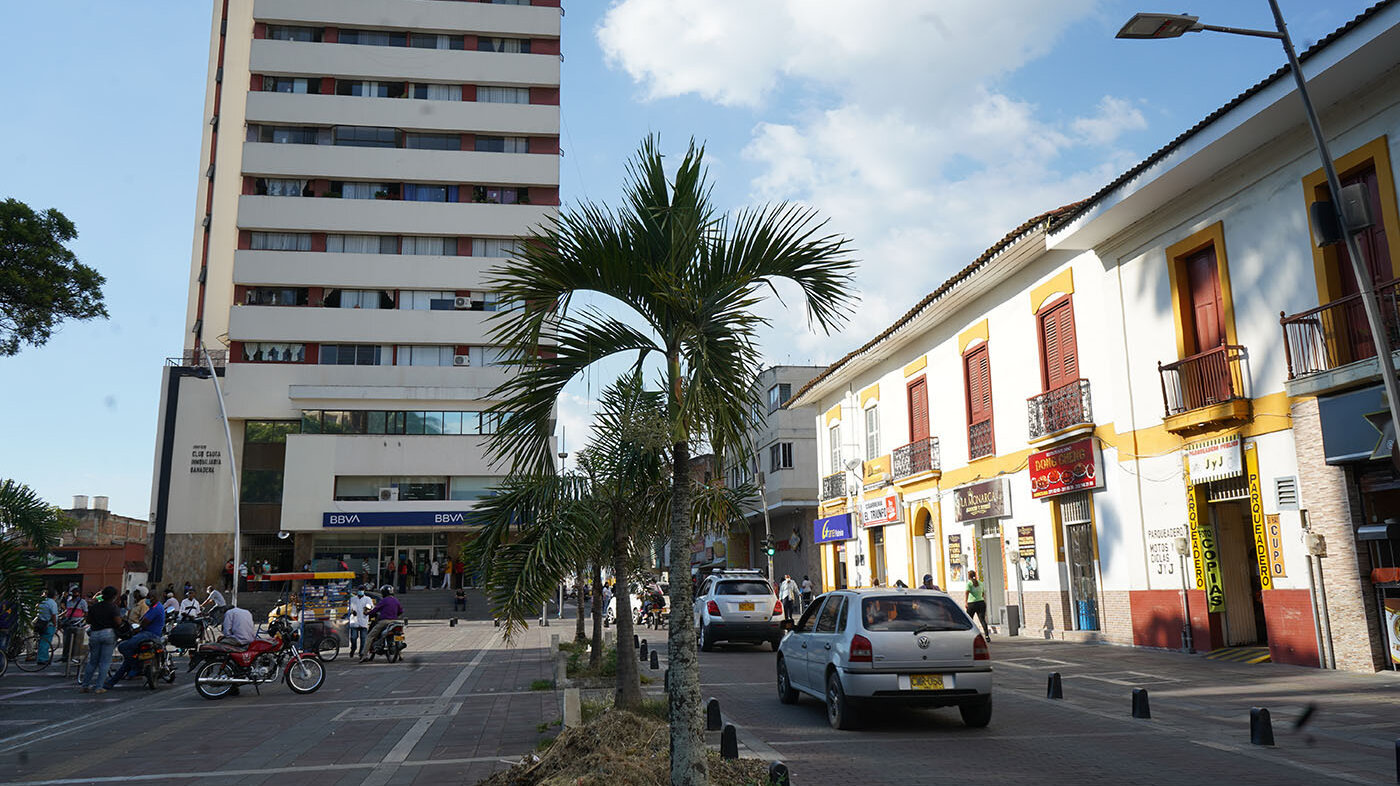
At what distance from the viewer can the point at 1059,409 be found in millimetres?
21078

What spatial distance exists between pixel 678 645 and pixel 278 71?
2174 inches

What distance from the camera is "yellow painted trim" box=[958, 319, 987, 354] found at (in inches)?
981

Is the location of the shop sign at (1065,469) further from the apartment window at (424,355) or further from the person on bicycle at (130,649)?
the apartment window at (424,355)

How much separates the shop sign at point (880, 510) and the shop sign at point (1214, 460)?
44.6 feet

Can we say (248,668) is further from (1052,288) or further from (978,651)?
(1052,288)

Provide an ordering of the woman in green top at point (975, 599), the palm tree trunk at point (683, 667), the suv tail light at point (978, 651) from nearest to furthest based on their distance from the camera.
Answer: the palm tree trunk at point (683, 667), the suv tail light at point (978, 651), the woman in green top at point (975, 599)

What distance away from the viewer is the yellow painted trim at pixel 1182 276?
Result: 631 inches

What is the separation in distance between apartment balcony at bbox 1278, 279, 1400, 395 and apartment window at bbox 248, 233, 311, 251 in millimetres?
48477

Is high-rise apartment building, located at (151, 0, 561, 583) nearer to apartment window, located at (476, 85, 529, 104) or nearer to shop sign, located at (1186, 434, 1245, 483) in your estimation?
apartment window, located at (476, 85, 529, 104)

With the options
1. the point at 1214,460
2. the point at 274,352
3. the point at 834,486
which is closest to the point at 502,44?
the point at 274,352

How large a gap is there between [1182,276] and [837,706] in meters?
11.3

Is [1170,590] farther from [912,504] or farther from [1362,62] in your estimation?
[912,504]

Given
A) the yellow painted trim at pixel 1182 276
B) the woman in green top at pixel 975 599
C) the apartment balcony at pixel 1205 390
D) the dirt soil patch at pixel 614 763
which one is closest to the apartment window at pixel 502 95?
the woman in green top at pixel 975 599

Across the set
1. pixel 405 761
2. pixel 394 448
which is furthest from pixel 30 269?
pixel 394 448
